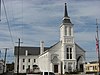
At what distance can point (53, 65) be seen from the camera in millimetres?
80312

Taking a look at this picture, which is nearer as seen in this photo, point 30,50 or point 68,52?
point 68,52

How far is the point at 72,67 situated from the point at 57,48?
25.2 ft

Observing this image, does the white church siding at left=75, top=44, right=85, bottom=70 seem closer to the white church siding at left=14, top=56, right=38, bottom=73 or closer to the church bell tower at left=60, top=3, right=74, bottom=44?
the church bell tower at left=60, top=3, right=74, bottom=44

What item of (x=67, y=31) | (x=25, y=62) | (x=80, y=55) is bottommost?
(x=25, y=62)

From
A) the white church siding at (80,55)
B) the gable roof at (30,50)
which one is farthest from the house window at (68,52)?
the gable roof at (30,50)

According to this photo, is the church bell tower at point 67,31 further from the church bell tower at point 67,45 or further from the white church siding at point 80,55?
the white church siding at point 80,55

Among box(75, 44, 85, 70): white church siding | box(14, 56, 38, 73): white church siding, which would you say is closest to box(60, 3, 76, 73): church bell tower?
box(75, 44, 85, 70): white church siding

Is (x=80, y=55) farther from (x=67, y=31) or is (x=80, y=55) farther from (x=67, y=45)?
(x=67, y=31)

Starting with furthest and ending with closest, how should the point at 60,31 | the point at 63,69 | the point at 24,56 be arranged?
the point at 24,56
the point at 60,31
the point at 63,69

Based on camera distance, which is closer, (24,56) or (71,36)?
(71,36)

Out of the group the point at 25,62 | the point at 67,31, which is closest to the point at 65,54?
the point at 67,31

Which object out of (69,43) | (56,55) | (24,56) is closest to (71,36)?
(69,43)

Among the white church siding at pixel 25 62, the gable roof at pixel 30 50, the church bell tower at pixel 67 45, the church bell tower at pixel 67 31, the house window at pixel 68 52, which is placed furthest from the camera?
the gable roof at pixel 30 50

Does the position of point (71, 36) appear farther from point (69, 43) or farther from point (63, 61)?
point (63, 61)
